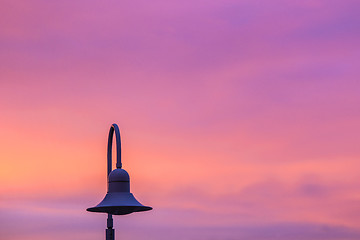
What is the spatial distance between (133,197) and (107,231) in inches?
41.0

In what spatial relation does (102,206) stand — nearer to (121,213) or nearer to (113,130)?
(121,213)

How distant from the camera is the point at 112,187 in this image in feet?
81.6

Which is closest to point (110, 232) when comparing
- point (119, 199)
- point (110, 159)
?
point (119, 199)

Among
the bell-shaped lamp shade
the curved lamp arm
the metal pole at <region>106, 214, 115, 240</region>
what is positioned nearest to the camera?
the bell-shaped lamp shade

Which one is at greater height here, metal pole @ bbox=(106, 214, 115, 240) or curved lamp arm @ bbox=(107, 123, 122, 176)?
curved lamp arm @ bbox=(107, 123, 122, 176)

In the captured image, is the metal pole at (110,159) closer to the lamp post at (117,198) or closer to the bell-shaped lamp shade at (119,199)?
the lamp post at (117,198)

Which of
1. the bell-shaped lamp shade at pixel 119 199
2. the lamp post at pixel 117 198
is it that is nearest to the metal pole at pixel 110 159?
the lamp post at pixel 117 198

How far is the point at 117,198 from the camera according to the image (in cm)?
2456

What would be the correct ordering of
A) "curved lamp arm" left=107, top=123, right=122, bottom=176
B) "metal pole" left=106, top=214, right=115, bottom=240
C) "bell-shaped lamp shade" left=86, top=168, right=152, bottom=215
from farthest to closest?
"curved lamp arm" left=107, top=123, right=122, bottom=176
"metal pole" left=106, top=214, right=115, bottom=240
"bell-shaped lamp shade" left=86, top=168, right=152, bottom=215

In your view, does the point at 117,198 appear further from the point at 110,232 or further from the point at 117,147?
the point at 117,147

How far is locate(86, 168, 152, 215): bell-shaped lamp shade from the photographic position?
24.3 metres

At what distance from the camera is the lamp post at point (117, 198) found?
2433cm

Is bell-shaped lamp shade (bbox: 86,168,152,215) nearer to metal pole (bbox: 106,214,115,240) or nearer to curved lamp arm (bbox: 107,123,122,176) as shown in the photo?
curved lamp arm (bbox: 107,123,122,176)

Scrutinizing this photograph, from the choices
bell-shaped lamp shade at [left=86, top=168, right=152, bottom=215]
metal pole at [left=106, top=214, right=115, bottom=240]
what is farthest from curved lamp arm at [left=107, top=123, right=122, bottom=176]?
metal pole at [left=106, top=214, right=115, bottom=240]
